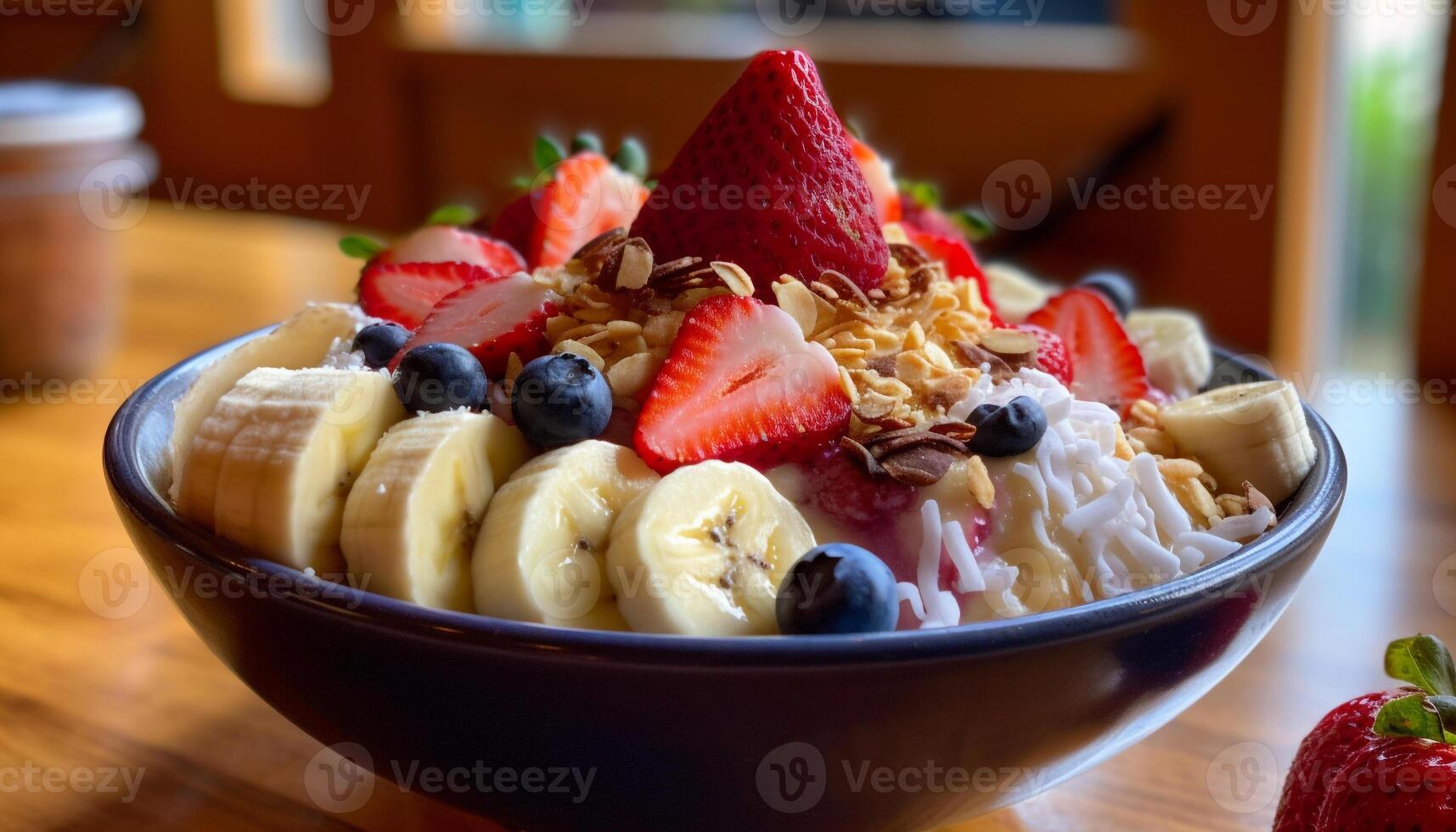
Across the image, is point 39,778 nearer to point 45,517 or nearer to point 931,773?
point 45,517

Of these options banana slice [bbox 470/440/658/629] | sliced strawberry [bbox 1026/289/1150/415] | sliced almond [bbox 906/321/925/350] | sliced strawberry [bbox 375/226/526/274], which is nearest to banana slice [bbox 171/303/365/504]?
sliced strawberry [bbox 375/226/526/274]

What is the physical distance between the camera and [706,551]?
0.60 metres

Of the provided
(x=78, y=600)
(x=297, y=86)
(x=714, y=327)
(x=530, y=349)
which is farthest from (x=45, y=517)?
(x=297, y=86)

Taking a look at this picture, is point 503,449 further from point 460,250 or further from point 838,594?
point 460,250

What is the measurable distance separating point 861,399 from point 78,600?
67cm

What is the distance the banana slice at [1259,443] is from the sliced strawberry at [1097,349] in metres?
0.10

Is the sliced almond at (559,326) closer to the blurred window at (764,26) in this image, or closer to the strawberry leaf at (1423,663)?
the strawberry leaf at (1423,663)

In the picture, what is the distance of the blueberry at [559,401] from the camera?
0.65m

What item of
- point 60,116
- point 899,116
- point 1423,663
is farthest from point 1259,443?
point 899,116

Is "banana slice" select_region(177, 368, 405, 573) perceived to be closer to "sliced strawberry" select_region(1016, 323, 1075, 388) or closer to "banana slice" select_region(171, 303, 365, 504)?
"banana slice" select_region(171, 303, 365, 504)

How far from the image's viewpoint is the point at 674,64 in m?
3.26

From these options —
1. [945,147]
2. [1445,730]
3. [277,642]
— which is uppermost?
[277,642]

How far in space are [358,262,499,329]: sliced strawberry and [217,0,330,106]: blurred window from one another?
3.43 metres

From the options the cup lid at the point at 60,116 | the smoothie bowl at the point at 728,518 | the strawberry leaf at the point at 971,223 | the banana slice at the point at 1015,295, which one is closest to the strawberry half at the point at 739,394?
the smoothie bowl at the point at 728,518
